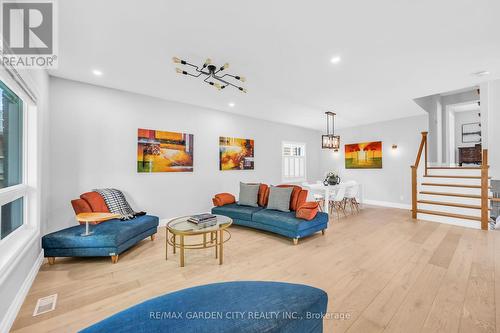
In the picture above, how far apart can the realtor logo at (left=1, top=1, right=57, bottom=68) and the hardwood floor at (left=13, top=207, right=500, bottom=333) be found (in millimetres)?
2138

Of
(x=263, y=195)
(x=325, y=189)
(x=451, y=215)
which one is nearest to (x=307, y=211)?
(x=263, y=195)

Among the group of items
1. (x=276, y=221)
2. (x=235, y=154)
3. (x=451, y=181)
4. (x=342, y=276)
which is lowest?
(x=342, y=276)

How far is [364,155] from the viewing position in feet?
22.6

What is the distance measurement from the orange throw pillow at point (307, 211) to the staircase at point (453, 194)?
303 centimetres

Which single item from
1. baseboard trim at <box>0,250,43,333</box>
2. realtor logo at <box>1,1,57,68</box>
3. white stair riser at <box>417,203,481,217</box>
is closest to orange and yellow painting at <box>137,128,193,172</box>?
realtor logo at <box>1,1,57,68</box>

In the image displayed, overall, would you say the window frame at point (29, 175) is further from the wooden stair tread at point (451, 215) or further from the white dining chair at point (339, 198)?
the wooden stair tread at point (451, 215)

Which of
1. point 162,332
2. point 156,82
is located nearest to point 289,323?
point 162,332

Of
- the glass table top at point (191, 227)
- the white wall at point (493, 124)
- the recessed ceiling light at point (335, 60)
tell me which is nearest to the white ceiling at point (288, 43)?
the recessed ceiling light at point (335, 60)

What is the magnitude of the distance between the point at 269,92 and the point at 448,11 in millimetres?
2545

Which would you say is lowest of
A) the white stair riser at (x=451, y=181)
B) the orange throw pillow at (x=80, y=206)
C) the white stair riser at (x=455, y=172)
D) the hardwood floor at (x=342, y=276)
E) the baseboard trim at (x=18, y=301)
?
the hardwood floor at (x=342, y=276)

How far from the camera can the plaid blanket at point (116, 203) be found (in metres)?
3.34

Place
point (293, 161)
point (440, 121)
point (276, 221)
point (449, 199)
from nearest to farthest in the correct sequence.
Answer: point (276, 221) < point (449, 199) < point (440, 121) < point (293, 161)

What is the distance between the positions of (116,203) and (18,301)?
1.67 meters

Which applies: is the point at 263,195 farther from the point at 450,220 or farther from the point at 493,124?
the point at 493,124
